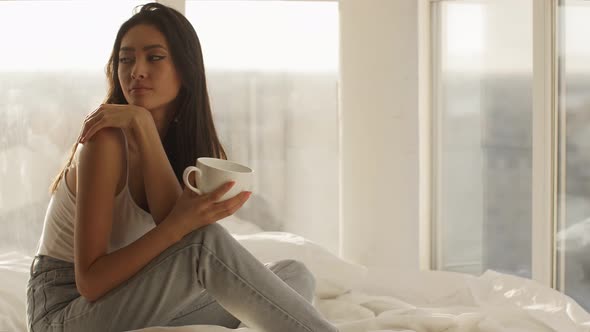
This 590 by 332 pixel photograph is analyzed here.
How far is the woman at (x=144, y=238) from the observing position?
4.94 feet

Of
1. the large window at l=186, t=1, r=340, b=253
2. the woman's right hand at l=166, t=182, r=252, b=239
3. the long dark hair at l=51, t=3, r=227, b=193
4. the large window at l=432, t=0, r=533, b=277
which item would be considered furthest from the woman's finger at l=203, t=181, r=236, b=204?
the large window at l=186, t=1, r=340, b=253

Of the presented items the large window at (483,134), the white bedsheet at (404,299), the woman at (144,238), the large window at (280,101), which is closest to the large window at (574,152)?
the large window at (483,134)

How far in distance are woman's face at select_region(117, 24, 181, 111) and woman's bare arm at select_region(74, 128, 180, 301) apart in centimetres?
21

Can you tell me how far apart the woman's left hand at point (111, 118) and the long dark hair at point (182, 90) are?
200mm

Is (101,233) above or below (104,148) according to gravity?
below

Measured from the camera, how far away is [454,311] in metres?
2.27

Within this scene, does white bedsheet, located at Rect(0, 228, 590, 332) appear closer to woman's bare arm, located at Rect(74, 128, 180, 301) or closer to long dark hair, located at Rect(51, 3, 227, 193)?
woman's bare arm, located at Rect(74, 128, 180, 301)

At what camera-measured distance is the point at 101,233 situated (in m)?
1.54

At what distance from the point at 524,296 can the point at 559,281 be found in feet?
1.54

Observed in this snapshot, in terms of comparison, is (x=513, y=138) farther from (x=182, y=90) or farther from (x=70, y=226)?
(x=70, y=226)

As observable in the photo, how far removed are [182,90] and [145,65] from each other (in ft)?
0.52

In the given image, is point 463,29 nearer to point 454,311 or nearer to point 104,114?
point 454,311

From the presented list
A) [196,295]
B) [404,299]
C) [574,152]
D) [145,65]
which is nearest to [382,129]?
[574,152]

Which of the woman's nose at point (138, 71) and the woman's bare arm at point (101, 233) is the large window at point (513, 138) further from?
the woman's bare arm at point (101, 233)
